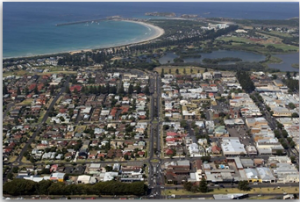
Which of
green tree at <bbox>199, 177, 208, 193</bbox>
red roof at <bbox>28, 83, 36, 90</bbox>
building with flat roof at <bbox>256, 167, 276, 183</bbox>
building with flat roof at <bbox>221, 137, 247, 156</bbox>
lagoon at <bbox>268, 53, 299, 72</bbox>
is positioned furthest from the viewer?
lagoon at <bbox>268, 53, 299, 72</bbox>

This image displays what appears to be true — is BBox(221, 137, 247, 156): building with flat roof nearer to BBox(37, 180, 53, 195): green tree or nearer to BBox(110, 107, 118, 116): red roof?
→ BBox(110, 107, 118, 116): red roof

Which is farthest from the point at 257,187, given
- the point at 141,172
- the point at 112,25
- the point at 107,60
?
the point at 112,25

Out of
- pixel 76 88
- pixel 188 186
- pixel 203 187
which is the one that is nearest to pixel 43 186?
pixel 188 186

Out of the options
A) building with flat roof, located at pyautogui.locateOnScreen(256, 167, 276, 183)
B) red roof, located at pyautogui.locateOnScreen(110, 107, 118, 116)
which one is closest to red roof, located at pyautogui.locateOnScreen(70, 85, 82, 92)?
red roof, located at pyautogui.locateOnScreen(110, 107, 118, 116)

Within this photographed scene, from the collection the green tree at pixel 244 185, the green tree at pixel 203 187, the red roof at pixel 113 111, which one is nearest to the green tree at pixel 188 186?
the green tree at pixel 203 187

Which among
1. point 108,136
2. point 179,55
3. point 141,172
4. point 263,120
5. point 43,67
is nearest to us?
point 141,172

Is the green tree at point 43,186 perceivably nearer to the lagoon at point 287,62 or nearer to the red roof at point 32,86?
the red roof at point 32,86

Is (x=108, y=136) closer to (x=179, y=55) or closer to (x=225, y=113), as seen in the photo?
(x=225, y=113)

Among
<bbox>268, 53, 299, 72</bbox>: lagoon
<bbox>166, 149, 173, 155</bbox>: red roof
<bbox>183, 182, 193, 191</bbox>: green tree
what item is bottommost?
<bbox>166, 149, 173, 155</bbox>: red roof
